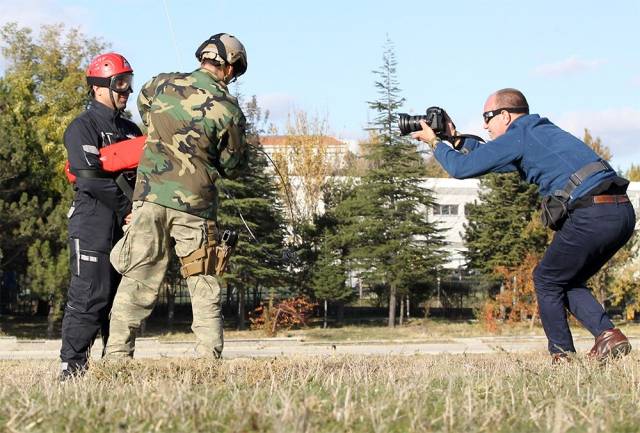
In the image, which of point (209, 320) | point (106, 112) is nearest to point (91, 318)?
point (209, 320)

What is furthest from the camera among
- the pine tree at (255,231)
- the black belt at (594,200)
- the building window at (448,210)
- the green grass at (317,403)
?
the building window at (448,210)

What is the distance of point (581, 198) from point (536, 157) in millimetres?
432

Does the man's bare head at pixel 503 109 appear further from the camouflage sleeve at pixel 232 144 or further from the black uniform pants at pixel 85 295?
the black uniform pants at pixel 85 295

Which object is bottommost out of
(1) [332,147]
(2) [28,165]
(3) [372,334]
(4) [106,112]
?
(3) [372,334]

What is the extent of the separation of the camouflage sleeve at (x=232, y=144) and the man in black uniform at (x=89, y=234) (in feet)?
3.17

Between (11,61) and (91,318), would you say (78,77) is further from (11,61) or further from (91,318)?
(91,318)

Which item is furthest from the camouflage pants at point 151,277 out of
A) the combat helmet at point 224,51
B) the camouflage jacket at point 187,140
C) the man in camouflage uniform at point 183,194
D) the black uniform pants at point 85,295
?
the combat helmet at point 224,51

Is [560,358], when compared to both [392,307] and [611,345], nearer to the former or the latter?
[611,345]

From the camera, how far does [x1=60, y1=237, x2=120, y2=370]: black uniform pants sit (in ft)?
21.2

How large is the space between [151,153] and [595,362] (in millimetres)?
3151

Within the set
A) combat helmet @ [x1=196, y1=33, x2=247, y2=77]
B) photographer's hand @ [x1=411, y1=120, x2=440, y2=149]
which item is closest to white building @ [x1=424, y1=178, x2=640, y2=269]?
photographer's hand @ [x1=411, y1=120, x2=440, y2=149]

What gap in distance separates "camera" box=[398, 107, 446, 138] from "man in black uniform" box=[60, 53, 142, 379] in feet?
7.62

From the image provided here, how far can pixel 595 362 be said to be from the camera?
5746mm

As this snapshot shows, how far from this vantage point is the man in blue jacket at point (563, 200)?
6.31 m
